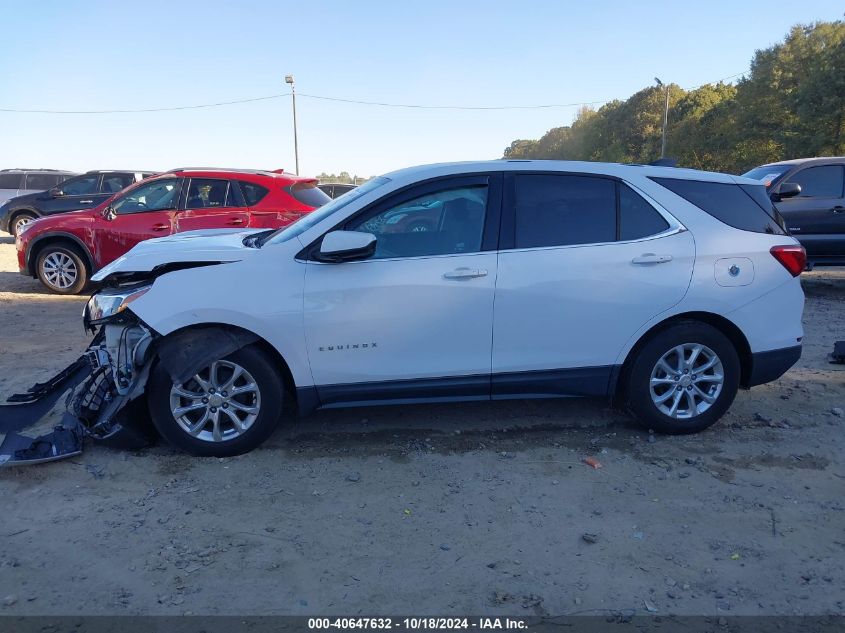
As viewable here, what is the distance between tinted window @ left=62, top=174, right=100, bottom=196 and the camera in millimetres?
16000

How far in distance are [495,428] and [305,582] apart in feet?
6.72

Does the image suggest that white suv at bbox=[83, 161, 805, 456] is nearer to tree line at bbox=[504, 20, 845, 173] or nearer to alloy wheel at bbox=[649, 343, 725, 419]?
alloy wheel at bbox=[649, 343, 725, 419]

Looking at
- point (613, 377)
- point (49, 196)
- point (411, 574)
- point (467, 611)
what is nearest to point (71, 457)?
point (411, 574)

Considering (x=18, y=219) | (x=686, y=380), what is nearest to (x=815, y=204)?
(x=686, y=380)

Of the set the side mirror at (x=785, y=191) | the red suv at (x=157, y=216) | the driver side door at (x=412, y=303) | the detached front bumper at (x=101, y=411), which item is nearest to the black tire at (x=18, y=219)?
the red suv at (x=157, y=216)

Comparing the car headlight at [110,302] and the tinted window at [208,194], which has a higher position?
the tinted window at [208,194]

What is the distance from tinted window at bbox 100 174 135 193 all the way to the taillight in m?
15.4

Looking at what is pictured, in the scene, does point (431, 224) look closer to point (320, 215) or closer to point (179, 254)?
point (320, 215)

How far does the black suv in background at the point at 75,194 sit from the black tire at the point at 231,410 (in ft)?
42.9

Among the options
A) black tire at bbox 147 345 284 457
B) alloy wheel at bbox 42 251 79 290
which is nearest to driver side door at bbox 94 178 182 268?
alloy wheel at bbox 42 251 79 290

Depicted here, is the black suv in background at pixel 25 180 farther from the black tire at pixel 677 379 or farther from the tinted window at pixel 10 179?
the black tire at pixel 677 379

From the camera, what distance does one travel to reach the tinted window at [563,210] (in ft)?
13.8

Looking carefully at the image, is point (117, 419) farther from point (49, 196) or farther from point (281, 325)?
Answer: point (49, 196)

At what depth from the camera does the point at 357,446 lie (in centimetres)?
431
